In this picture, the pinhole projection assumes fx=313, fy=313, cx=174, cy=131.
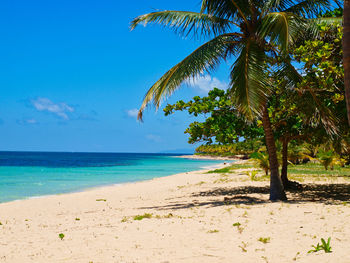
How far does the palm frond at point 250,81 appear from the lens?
8.23m

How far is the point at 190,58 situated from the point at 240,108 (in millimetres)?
2242

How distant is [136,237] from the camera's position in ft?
20.1

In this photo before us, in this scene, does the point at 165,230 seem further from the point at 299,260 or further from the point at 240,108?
the point at 240,108

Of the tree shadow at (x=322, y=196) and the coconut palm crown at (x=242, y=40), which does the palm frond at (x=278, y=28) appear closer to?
the coconut palm crown at (x=242, y=40)

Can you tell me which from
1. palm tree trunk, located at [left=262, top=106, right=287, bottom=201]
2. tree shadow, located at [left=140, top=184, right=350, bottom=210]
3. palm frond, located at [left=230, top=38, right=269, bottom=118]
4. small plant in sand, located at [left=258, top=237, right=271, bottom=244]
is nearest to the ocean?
tree shadow, located at [left=140, top=184, right=350, bottom=210]

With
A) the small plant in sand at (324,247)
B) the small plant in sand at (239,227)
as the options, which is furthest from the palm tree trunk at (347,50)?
the small plant in sand at (239,227)

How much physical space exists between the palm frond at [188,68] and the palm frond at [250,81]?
96 centimetres

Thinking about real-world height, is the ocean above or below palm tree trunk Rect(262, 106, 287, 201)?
below

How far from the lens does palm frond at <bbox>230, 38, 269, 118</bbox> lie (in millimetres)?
8227

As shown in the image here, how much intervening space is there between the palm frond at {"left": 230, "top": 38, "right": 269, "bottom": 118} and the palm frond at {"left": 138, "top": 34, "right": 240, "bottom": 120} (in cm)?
96

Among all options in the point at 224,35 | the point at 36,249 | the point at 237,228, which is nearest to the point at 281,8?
the point at 224,35

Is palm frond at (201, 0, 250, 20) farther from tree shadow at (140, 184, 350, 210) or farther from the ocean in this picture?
the ocean

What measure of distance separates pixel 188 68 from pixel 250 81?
6.41 ft

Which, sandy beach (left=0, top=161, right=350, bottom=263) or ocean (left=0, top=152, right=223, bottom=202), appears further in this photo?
ocean (left=0, top=152, right=223, bottom=202)
